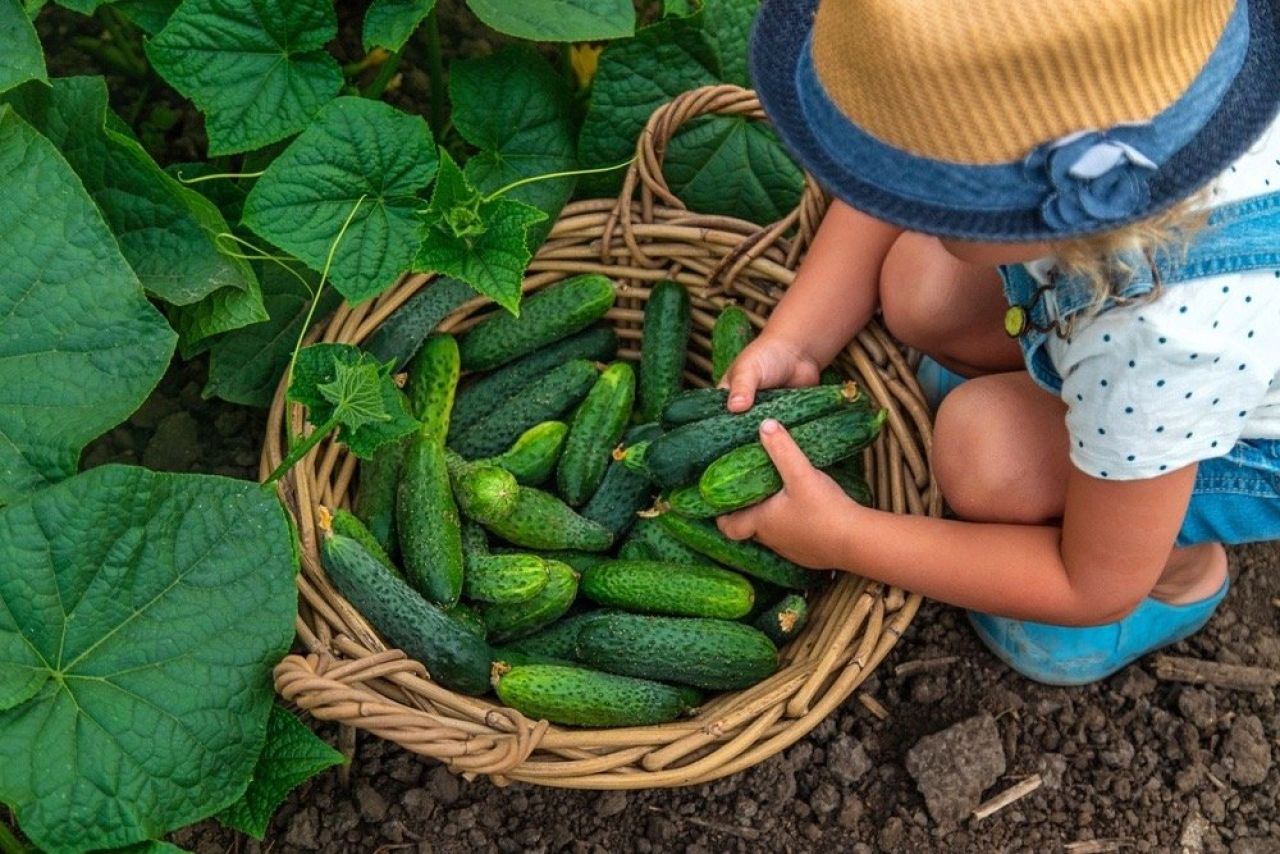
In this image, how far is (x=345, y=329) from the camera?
96.8 inches

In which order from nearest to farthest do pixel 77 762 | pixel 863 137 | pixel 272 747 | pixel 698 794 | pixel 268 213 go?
1. pixel 863 137
2. pixel 77 762
3. pixel 272 747
4. pixel 268 213
5. pixel 698 794

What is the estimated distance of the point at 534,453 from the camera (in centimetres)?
243

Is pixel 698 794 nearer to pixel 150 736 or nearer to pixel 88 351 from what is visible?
pixel 150 736

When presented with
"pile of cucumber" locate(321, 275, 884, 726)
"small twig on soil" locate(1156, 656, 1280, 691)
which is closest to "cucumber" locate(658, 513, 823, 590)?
"pile of cucumber" locate(321, 275, 884, 726)

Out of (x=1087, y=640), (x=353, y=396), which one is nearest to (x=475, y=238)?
(x=353, y=396)

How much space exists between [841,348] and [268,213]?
107 centimetres

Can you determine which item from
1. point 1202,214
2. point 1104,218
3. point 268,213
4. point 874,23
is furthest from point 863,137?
point 268,213

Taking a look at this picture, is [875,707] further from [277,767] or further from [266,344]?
[266,344]

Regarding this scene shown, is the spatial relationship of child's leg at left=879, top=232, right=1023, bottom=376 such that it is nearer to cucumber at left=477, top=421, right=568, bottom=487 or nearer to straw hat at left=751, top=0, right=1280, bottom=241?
cucumber at left=477, top=421, right=568, bottom=487

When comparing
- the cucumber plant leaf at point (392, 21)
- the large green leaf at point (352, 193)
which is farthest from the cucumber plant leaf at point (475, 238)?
the cucumber plant leaf at point (392, 21)

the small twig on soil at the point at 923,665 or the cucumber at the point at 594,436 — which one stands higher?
the cucumber at the point at 594,436

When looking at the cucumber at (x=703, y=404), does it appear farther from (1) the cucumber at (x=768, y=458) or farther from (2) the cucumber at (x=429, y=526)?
(2) the cucumber at (x=429, y=526)

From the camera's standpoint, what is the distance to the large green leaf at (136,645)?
6.20 feet

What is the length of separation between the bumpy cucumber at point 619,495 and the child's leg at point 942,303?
51 centimetres
